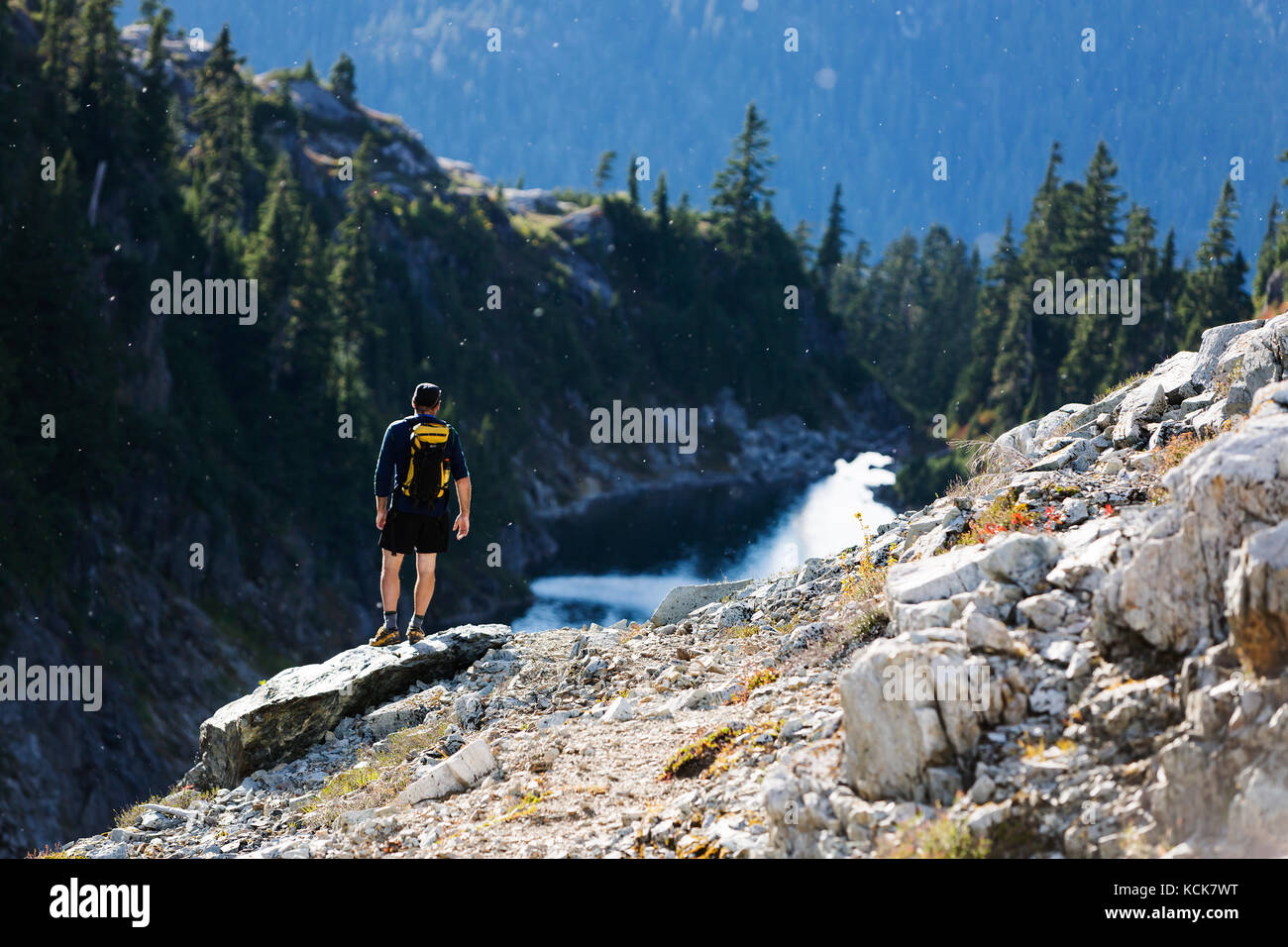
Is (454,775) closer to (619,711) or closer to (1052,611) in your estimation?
(619,711)

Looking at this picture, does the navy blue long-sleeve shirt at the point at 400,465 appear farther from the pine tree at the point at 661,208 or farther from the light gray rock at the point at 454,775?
the pine tree at the point at 661,208

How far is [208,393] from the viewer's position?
55.4 m

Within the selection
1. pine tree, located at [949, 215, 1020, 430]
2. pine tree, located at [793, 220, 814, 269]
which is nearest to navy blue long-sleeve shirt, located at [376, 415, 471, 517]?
pine tree, located at [949, 215, 1020, 430]

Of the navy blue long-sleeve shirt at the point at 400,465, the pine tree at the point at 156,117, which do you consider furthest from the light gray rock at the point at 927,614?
the pine tree at the point at 156,117

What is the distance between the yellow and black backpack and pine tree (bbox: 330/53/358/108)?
117 meters

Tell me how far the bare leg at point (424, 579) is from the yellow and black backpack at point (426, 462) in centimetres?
65

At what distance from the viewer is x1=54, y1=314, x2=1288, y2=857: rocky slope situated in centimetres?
568

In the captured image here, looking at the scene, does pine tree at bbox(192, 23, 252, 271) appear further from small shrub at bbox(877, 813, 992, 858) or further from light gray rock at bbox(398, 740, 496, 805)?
small shrub at bbox(877, 813, 992, 858)

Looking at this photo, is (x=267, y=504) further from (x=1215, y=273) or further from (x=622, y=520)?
(x=1215, y=273)

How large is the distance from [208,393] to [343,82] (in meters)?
77.0

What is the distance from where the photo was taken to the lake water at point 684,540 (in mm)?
63031

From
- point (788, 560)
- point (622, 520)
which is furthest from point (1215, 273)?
point (622, 520)

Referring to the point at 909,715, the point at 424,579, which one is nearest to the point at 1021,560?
the point at 909,715
